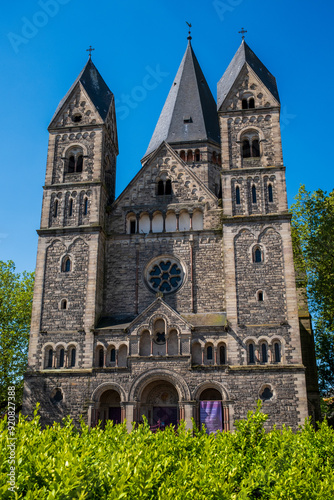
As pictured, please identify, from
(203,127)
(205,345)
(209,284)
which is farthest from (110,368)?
(203,127)

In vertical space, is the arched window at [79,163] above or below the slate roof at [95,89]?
below

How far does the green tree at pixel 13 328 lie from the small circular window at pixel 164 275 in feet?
37.7

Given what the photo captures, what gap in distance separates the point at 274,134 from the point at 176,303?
11.8 m

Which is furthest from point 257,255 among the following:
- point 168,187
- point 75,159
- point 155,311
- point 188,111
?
point 188,111

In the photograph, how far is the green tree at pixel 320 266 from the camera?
31.1 metres

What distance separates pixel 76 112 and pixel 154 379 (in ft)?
59.2

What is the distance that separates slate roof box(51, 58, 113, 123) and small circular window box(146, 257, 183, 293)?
10650 mm

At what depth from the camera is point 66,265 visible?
28.2 meters

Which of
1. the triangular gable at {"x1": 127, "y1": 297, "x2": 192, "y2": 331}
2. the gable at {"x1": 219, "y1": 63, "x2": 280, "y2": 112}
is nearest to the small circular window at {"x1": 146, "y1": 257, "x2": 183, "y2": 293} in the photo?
the triangular gable at {"x1": 127, "y1": 297, "x2": 192, "y2": 331}

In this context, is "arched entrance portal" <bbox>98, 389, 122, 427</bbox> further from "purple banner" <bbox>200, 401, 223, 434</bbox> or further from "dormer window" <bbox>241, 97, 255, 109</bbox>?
"dormer window" <bbox>241, 97, 255, 109</bbox>

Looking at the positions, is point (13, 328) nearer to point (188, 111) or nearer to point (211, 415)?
point (211, 415)

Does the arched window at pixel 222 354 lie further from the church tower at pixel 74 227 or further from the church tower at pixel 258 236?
the church tower at pixel 74 227

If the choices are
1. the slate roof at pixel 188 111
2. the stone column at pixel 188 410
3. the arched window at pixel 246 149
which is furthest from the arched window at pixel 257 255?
the slate roof at pixel 188 111

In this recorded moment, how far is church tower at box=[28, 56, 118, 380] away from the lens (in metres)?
26.5
